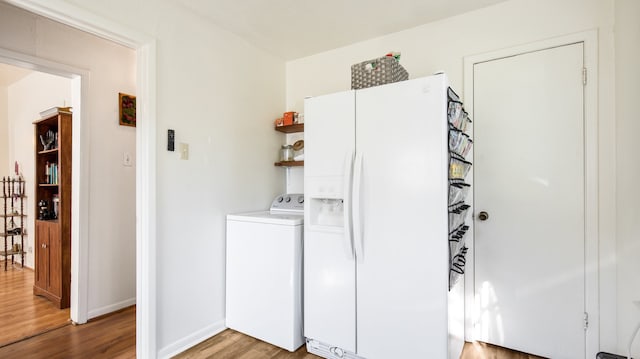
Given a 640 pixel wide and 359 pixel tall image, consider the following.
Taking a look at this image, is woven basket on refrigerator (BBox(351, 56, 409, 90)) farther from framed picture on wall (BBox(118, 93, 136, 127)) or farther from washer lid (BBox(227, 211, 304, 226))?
framed picture on wall (BBox(118, 93, 136, 127))

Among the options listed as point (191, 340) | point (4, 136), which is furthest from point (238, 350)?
point (4, 136)

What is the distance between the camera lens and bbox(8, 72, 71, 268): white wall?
12.5 ft

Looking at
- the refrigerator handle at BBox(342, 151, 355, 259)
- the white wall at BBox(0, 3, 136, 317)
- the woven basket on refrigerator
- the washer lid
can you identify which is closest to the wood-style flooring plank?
the white wall at BBox(0, 3, 136, 317)

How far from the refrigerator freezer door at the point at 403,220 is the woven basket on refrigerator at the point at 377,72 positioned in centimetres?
11

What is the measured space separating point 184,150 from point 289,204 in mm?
958

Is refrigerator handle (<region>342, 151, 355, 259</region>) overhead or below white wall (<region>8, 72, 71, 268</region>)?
below

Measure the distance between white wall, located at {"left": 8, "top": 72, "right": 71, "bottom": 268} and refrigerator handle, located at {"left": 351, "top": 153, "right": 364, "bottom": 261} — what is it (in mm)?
3876

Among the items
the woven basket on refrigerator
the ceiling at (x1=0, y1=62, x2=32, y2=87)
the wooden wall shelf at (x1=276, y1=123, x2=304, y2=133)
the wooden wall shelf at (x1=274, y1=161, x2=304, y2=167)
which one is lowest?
the wooden wall shelf at (x1=274, y1=161, x2=304, y2=167)

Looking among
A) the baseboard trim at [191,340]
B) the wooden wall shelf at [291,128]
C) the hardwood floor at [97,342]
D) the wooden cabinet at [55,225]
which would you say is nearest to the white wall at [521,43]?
the wooden wall shelf at [291,128]

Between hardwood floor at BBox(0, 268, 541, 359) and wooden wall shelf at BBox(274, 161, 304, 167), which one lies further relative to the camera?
wooden wall shelf at BBox(274, 161, 304, 167)

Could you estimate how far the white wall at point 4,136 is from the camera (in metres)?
4.62

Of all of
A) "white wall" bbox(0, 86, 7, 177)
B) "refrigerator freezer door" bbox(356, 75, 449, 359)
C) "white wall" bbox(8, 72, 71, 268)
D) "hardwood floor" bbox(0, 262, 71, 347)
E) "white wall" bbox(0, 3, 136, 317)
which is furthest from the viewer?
"white wall" bbox(0, 86, 7, 177)

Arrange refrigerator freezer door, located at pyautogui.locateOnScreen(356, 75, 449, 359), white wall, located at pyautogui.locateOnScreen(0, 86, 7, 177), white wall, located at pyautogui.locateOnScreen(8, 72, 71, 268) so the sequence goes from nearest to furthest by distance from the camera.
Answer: refrigerator freezer door, located at pyautogui.locateOnScreen(356, 75, 449, 359)
white wall, located at pyautogui.locateOnScreen(8, 72, 71, 268)
white wall, located at pyautogui.locateOnScreen(0, 86, 7, 177)

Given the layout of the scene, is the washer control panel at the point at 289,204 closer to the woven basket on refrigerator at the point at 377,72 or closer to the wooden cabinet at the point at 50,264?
the woven basket on refrigerator at the point at 377,72
